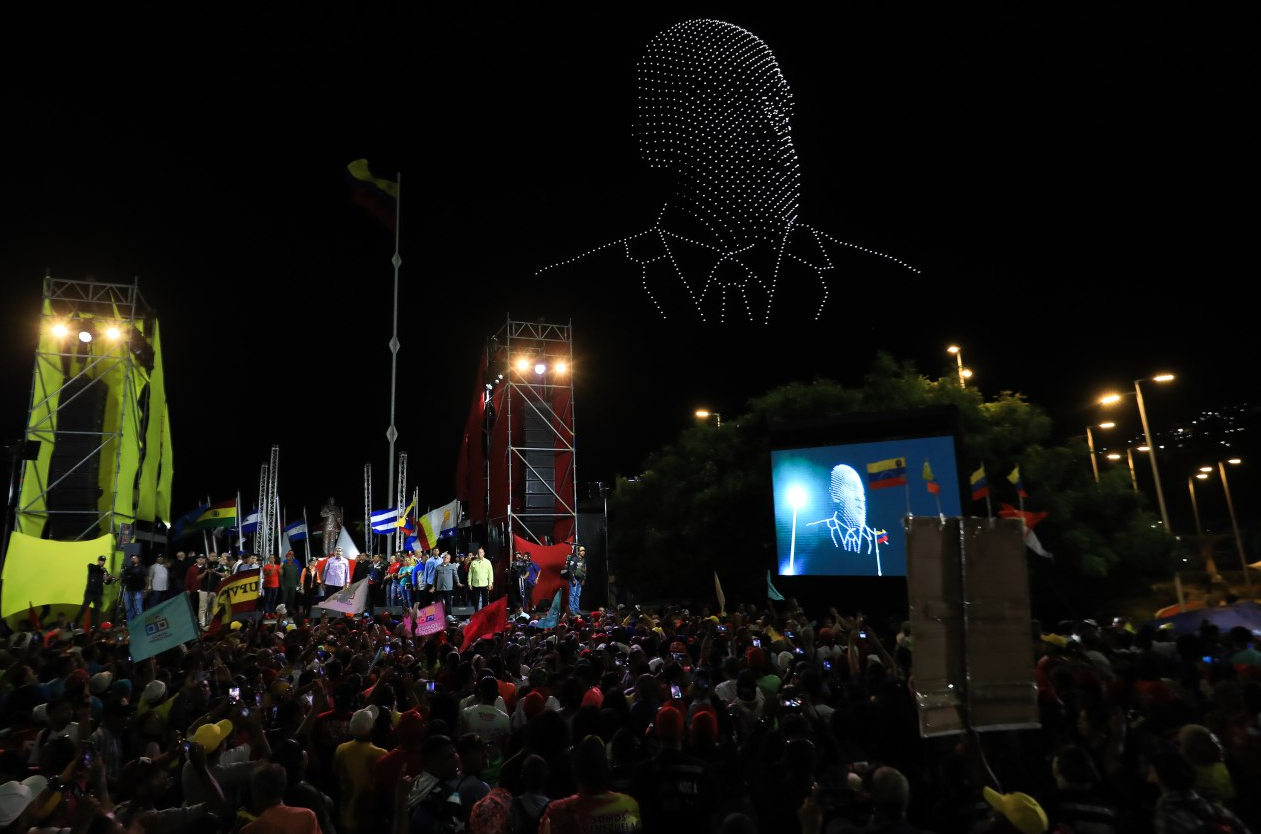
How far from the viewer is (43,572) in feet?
61.2

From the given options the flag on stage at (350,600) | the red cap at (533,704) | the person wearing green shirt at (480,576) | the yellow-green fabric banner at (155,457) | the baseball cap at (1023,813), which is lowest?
the baseball cap at (1023,813)

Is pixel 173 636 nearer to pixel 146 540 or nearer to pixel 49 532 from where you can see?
pixel 49 532

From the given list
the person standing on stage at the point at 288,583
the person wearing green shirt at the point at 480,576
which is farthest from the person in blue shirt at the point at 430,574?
the person standing on stage at the point at 288,583

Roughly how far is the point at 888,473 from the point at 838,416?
2.29m

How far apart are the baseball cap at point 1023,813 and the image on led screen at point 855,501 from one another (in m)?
16.4

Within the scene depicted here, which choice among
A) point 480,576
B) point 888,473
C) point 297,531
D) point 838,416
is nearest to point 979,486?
point 888,473

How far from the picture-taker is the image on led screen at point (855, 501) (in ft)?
65.9

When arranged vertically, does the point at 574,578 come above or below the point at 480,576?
below

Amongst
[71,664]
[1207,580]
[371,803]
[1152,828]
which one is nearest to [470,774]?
[371,803]

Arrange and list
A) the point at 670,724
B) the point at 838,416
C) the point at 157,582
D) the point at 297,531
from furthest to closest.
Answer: the point at 297,531 → the point at 838,416 → the point at 157,582 → the point at 670,724

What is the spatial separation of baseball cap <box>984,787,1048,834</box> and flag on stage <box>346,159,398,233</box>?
2782 centimetres

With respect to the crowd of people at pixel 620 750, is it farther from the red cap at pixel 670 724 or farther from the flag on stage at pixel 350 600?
the flag on stage at pixel 350 600

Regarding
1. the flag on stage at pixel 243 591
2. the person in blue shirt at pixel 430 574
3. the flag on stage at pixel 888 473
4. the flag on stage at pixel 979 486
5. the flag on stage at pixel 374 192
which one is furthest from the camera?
the flag on stage at pixel 374 192

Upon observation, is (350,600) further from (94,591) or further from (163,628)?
Answer: (94,591)
